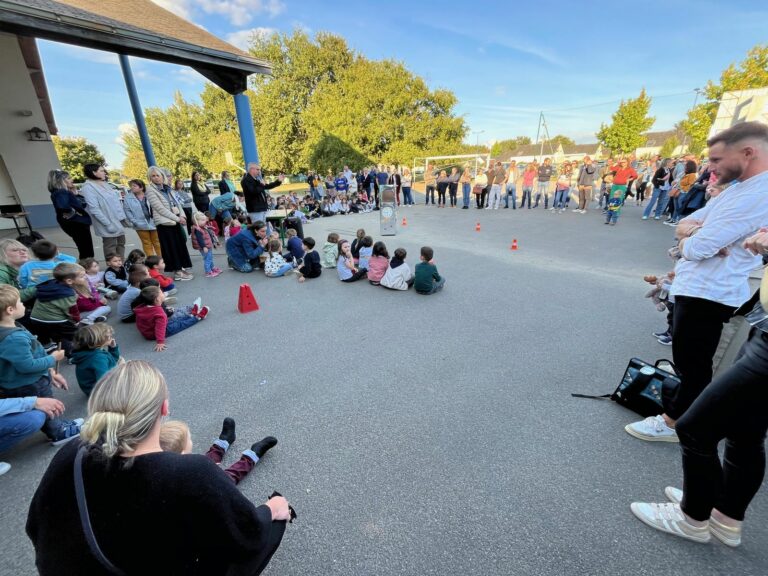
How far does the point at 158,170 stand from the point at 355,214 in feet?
29.5

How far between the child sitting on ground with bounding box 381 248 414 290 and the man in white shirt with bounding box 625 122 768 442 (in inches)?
148

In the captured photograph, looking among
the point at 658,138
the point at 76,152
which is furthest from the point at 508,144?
the point at 76,152

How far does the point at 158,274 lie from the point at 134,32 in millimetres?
5003

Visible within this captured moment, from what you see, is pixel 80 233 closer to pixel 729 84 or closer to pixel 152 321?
pixel 152 321

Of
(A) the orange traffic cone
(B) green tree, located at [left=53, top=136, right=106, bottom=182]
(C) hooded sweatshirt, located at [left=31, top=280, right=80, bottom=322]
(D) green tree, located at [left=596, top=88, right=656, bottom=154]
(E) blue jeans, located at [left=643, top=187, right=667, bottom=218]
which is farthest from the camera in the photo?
(B) green tree, located at [left=53, top=136, right=106, bottom=182]

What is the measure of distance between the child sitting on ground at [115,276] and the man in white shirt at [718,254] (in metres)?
7.01

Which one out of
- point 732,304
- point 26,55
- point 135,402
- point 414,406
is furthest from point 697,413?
point 26,55

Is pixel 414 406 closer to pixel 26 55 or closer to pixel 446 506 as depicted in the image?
pixel 446 506

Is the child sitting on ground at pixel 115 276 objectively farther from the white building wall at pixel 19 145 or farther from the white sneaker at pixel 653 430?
the white building wall at pixel 19 145

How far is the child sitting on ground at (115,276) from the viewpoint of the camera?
554 centimetres

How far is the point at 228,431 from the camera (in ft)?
8.30

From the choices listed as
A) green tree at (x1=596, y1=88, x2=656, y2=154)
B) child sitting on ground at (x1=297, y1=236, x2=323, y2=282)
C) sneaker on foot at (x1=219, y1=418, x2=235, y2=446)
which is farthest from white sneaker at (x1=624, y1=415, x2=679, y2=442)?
green tree at (x1=596, y1=88, x2=656, y2=154)

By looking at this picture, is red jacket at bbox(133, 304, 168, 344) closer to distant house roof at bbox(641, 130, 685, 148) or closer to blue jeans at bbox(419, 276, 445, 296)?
blue jeans at bbox(419, 276, 445, 296)

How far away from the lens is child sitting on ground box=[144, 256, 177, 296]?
531 cm
